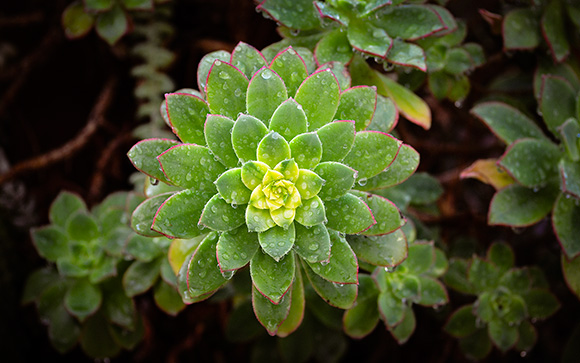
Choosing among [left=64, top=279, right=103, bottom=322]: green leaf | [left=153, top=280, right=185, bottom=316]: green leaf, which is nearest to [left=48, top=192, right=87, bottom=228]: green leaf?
[left=64, top=279, right=103, bottom=322]: green leaf

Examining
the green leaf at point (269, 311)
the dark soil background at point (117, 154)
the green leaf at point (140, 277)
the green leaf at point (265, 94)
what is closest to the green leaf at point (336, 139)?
the green leaf at point (265, 94)

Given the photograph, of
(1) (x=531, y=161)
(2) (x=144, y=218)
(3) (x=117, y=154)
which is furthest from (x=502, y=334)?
(3) (x=117, y=154)

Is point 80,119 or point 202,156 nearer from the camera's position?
point 202,156

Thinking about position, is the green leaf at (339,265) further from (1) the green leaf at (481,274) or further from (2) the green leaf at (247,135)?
(1) the green leaf at (481,274)

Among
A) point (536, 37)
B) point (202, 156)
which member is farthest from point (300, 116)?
point (536, 37)

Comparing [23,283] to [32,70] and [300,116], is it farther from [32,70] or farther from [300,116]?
[300,116]

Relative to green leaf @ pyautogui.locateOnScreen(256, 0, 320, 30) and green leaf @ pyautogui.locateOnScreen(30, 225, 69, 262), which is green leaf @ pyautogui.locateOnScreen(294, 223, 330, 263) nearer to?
green leaf @ pyautogui.locateOnScreen(256, 0, 320, 30)

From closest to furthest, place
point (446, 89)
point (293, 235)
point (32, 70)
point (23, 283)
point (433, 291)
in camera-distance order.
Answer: point (293, 235) < point (433, 291) < point (446, 89) < point (23, 283) < point (32, 70)
